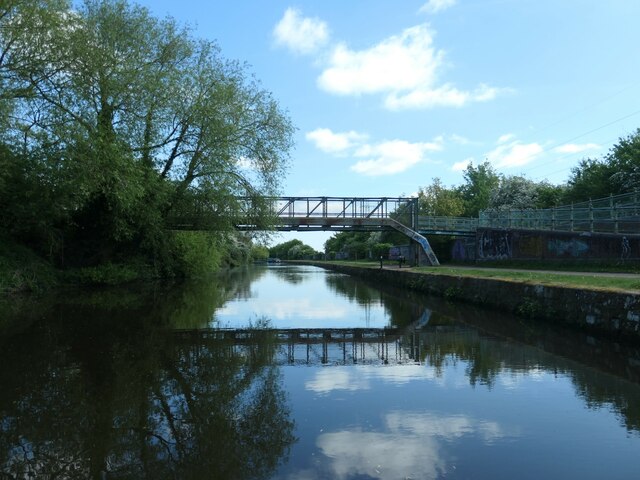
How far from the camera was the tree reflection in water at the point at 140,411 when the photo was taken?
14.5 feet

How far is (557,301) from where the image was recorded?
42.4 ft

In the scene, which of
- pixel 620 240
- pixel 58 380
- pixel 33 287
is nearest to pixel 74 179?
pixel 33 287

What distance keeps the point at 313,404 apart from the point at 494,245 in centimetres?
3187

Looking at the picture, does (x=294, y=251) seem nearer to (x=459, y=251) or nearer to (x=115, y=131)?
(x=459, y=251)

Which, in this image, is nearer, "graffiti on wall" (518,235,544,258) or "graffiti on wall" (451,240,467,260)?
"graffiti on wall" (518,235,544,258)

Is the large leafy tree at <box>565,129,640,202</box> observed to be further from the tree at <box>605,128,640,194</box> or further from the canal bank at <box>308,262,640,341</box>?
the canal bank at <box>308,262,640,341</box>

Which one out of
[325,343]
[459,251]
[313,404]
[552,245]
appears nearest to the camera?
[313,404]

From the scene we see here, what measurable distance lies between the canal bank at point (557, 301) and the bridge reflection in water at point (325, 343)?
360 centimetres

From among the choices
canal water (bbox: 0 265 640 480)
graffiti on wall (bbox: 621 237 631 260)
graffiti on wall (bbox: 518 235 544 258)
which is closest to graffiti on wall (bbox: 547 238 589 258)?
graffiti on wall (bbox: 518 235 544 258)

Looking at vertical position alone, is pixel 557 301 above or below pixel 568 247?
below

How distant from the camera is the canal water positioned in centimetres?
445

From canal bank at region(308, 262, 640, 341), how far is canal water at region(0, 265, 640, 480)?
0.55 meters

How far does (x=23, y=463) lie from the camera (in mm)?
4363

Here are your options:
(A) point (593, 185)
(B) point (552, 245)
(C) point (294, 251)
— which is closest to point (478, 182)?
(A) point (593, 185)
